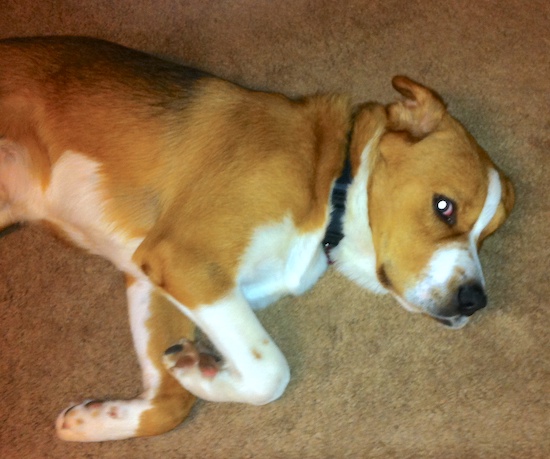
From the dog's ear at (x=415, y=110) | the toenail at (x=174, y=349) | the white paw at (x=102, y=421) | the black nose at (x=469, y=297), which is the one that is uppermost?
the dog's ear at (x=415, y=110)

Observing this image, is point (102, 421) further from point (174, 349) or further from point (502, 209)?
point (502, 209)

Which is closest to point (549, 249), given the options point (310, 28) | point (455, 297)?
point (455, 297)

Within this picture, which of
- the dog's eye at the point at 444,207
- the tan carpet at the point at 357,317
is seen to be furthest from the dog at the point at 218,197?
the tan carpet at the point at 357,317

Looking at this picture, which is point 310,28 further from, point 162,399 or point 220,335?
point 162,399

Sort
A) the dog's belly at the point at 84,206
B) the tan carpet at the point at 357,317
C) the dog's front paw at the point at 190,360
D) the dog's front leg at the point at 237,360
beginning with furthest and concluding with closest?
1. the tan carpet at the point at 357,317
2. the dog's belly at the point at 84,206
3. the dog's front paw at the point at 190,360
4. the dog's front leg at the point at 237,360

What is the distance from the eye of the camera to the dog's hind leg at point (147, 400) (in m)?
2.29

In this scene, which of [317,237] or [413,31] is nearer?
[317,237]

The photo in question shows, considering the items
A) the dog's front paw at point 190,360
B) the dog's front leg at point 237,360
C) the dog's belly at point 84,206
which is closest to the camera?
the dog's front leg at point 237,360

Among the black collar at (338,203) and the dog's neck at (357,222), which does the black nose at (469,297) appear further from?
the black collar at (338,203)

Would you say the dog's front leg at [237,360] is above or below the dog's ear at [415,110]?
below

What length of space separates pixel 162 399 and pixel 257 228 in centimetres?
88

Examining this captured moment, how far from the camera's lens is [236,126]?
2273 mm

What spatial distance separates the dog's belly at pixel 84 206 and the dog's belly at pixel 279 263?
53 cm

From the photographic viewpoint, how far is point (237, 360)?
6.90ft
